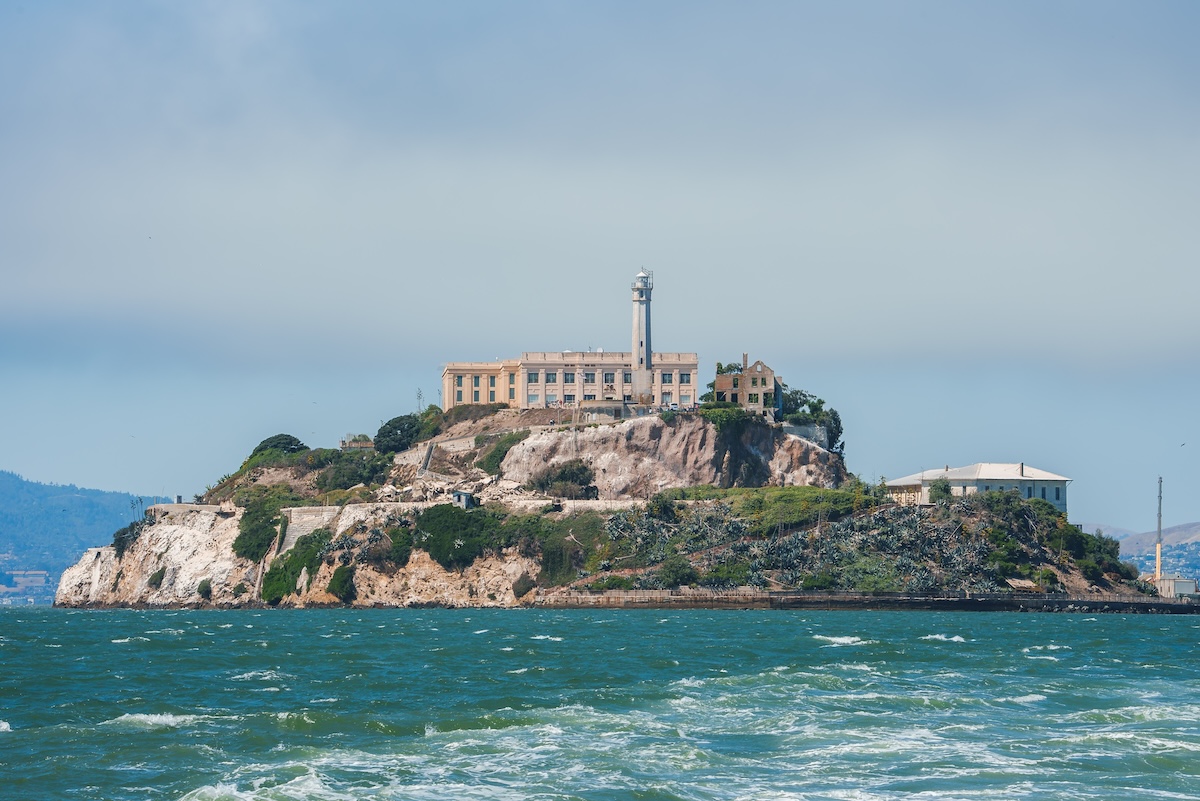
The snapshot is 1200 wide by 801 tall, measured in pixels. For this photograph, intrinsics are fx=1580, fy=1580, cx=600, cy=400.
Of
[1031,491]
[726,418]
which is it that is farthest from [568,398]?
[1031,491]

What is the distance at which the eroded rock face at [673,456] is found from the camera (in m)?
140

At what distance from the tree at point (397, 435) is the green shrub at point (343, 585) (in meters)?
31.9

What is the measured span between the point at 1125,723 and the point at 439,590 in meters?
88.0

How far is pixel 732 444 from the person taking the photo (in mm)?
141375

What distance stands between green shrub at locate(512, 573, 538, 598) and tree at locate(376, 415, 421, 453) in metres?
37.3

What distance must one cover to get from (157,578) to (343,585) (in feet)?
76.8

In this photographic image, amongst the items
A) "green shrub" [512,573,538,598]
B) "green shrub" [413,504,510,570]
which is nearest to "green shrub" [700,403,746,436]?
"green shrub" [413,504,510,570]

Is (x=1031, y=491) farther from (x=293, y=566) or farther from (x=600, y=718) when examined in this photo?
(x=600, y=718)

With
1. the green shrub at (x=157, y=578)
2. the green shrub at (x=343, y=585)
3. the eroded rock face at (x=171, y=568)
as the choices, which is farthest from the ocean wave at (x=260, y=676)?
the green shrub at (x=157, y=578)

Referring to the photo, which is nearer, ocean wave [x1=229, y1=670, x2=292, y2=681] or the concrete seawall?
ocean wave [x1=229, y1=670, x2=292, y2=681]

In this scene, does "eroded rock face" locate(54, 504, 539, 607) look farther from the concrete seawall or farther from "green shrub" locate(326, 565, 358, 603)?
the concrete seawall

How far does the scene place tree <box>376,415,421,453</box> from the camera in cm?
15975

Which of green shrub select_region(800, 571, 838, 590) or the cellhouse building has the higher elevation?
the cellhouse building

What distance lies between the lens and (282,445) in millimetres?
168750
